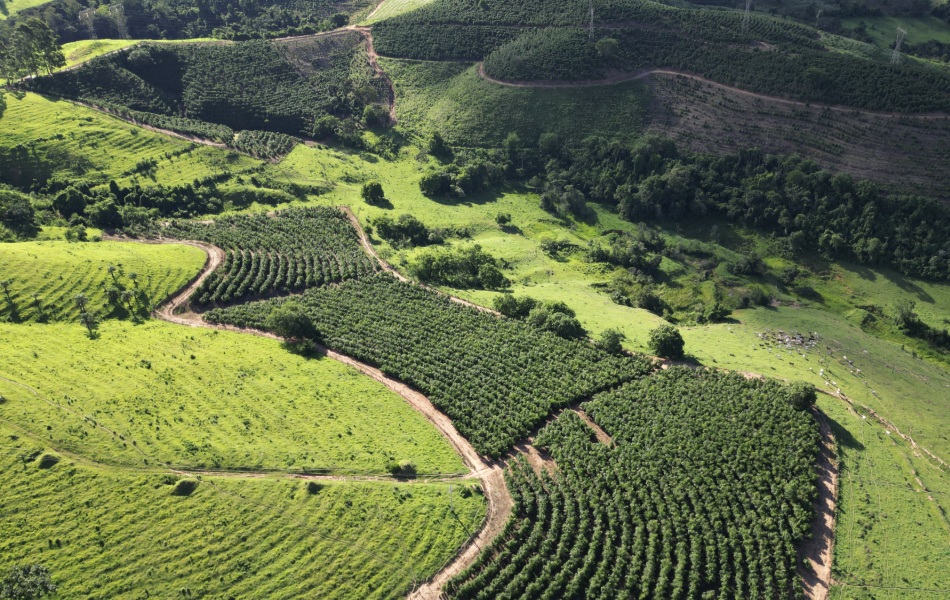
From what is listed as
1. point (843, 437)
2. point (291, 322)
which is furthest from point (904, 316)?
point (291, 322)

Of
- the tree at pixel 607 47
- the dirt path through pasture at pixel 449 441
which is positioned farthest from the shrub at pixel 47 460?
the tree at pixel 607 47

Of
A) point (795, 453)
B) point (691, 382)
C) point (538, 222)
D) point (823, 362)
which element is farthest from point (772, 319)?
point (538, 222)

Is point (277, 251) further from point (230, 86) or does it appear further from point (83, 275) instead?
point (230, 86)

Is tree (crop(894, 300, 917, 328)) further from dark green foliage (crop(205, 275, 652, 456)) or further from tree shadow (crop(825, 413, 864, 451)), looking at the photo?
dark green foliage (crop(205, 275, 652, 456))

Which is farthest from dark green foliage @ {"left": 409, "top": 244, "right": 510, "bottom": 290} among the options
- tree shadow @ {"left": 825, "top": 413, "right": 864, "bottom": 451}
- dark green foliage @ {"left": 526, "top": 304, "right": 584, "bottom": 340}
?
tree shadow @ {"left": 825, "top": 413, "right": 864, "bottom": 451}

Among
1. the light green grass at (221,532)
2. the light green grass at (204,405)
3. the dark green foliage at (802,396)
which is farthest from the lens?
the dark green foliage at (802,396)

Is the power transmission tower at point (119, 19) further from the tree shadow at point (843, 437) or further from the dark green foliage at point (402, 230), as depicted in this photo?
the tree shadow at point (843, 437)
